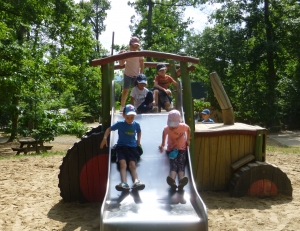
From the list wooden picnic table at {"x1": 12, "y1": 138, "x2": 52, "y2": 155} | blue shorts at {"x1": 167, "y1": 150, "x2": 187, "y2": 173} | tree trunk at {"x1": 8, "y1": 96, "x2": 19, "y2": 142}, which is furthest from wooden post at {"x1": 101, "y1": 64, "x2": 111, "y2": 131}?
tree trunk at {"x1": 8, "y1": 96, "x2": 19, "y2": 142}

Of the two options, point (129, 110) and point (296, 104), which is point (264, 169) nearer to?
point (129, 110)

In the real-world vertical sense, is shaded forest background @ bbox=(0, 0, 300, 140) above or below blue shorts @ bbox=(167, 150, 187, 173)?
above

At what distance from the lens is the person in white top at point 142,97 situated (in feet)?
23.7

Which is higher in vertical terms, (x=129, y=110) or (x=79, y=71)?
Answer: (x=79, y=71)

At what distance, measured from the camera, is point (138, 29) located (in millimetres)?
26500

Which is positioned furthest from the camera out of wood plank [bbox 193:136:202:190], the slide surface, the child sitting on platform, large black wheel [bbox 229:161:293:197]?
the child sitting on platform

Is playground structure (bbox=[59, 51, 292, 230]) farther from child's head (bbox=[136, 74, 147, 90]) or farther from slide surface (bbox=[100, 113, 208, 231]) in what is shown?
child's head (bbox=[136, 74, 147, 90])

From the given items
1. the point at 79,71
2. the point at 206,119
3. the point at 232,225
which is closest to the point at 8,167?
the point at 206,119

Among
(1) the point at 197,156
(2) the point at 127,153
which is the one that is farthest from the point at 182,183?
(1) the point at 197,156

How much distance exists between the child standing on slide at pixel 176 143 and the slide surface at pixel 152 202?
110 millimetres

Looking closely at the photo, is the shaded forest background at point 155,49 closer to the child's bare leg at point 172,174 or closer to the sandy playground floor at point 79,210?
the sandy playground floor at point 79,210

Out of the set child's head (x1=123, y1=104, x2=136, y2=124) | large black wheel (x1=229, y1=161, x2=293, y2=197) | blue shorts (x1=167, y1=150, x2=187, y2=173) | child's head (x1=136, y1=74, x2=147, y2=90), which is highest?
child's head (x1=136, y1=74, x2=147, y2=90)

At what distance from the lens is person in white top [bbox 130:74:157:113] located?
23.7 ft

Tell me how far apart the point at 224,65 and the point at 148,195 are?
20.9 metres
